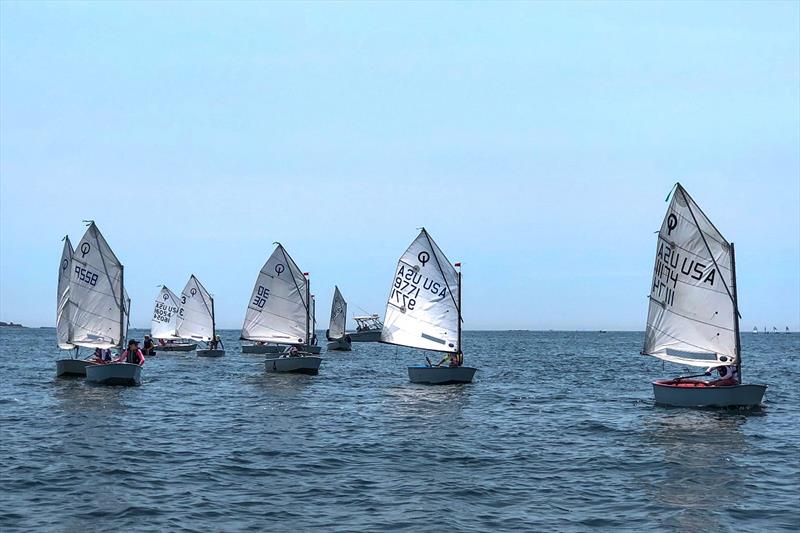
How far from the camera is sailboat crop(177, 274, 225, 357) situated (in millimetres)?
100500

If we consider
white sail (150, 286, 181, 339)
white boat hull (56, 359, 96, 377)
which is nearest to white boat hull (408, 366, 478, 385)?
white boat hull (56, 359, 96, 377)

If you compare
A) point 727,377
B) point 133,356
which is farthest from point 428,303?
point 727,377

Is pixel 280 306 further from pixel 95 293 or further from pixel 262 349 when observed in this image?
pixel 262 349

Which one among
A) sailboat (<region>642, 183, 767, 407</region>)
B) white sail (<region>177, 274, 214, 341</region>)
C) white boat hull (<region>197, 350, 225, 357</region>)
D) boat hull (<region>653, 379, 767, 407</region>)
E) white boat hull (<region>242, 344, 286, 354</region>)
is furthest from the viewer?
white sail (<region>177, 274, 214, 341</region>)

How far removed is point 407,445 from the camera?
28984mm

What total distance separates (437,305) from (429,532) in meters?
35.5

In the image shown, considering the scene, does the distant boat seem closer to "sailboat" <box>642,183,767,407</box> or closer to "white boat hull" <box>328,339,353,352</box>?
"white boat hull" <box>328,339,353,352</box>

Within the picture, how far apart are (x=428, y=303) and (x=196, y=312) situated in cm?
5549

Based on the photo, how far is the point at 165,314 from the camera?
108m

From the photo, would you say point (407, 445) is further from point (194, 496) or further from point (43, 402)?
point (43, 402)

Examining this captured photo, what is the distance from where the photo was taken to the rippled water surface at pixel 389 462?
1908 centimetres

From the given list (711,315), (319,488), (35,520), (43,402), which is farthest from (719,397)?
(43,402)

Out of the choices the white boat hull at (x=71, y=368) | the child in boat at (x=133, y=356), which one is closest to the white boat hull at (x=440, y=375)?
the child in boat at (x=133, y=356)

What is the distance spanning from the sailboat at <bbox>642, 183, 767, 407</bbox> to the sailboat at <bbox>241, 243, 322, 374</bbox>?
1189 inches
